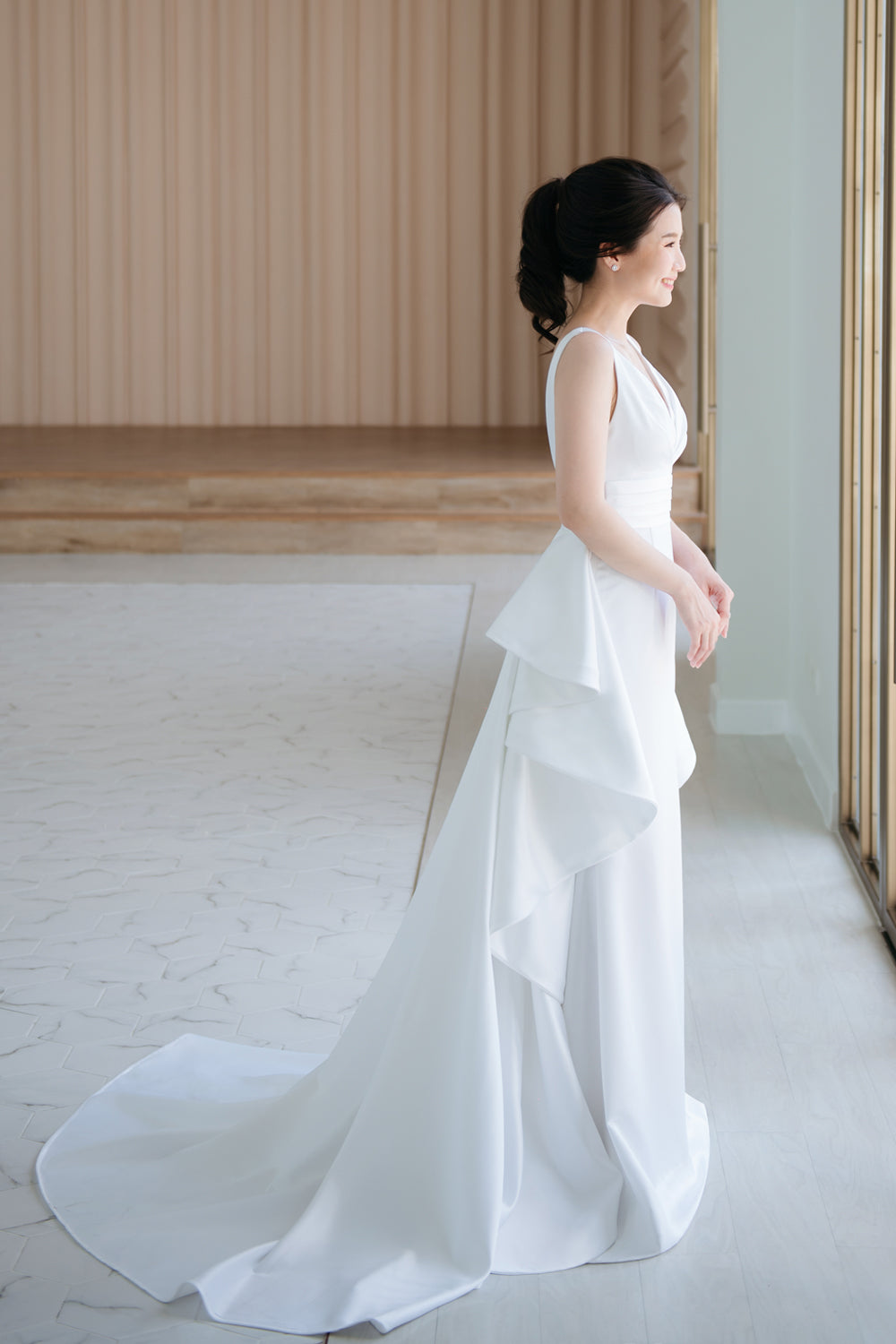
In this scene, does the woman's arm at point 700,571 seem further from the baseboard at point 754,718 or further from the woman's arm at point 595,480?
the baseboard at point 754,718

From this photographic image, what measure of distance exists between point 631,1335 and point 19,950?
1698 millimetres

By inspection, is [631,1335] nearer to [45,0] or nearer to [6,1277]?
[6,1277]

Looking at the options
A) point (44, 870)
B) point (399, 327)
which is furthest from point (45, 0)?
point (44, 870)

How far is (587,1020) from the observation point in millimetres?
1958

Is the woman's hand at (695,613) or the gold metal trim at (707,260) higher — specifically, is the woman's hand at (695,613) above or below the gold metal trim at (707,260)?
below

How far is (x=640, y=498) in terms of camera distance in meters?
1.94

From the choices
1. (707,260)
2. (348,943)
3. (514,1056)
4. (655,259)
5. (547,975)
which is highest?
(707,260)

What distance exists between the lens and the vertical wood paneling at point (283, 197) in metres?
11.1

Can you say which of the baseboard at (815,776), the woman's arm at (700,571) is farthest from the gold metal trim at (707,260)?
the woman's arm at (700,571)

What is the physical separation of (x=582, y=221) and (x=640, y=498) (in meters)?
0.37

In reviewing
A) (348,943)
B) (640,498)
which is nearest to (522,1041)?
(640,498)

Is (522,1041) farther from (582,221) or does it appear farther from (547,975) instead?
(582,221)

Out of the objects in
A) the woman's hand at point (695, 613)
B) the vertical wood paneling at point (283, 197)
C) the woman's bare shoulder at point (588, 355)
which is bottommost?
the woman's hand at point (695, 613)

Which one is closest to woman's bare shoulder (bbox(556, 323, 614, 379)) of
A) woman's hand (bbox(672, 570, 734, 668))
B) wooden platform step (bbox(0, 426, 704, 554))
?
woman's hand (bbox(672, 570, 734, 668))
